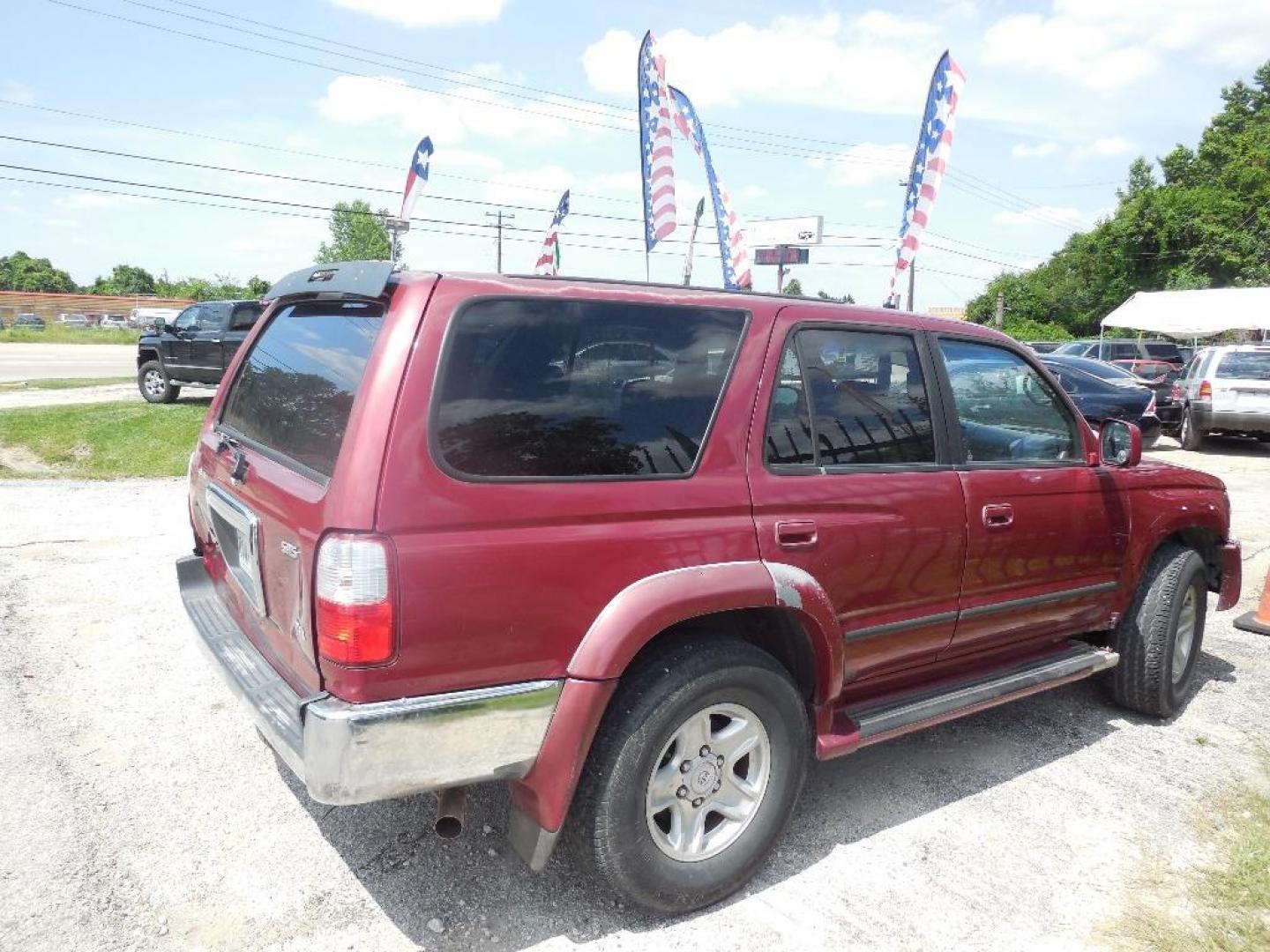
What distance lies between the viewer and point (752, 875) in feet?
9.14

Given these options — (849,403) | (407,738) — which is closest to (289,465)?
(407,738)

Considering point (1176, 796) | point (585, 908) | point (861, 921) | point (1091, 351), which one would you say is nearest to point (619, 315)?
point (585, 908)

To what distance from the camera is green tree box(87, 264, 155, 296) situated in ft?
302

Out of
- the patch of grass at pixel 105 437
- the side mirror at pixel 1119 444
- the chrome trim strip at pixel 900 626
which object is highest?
the side mirror at pixel 1119 444

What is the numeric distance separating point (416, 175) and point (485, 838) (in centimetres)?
1442

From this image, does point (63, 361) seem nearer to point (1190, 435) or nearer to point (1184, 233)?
point (1190, 435)

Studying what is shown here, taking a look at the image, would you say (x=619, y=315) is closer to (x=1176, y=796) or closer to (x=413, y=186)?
(x=1176, y=796)

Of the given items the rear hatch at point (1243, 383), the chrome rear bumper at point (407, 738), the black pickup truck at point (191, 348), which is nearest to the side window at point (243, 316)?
the black pickup truck at point (191, 348)

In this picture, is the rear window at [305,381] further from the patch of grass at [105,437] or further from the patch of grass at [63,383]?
the patch of grass at [63,383]

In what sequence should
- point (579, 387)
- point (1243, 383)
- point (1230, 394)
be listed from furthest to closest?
point (1230, 394), point (1243, 383), point (579, 387)

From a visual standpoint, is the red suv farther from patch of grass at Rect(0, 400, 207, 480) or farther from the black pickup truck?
the black pickup truck

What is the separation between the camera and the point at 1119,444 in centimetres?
378

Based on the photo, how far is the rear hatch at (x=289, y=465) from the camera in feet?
7.20

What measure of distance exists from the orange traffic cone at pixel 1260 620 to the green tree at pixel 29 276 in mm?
101053
